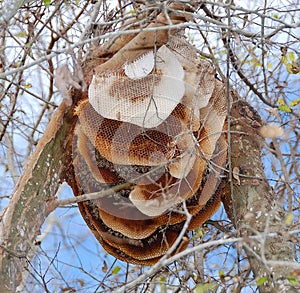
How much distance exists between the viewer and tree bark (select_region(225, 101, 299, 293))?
156 centimetres

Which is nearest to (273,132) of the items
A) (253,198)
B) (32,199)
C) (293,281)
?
(253,198)

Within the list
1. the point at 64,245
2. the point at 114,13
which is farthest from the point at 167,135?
the point at 64,245

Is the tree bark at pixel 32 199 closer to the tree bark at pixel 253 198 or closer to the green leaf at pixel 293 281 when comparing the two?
the tree bark at pixel 253 198

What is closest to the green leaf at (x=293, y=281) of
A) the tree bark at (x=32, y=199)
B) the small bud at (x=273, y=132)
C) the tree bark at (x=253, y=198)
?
the tree bark at (x=253, y=198)

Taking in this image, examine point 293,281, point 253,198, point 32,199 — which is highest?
point 253,198

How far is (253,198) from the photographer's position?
70.5 inches

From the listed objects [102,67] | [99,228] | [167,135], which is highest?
[102,67]

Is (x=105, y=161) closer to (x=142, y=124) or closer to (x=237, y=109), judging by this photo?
(x=142, y=124)

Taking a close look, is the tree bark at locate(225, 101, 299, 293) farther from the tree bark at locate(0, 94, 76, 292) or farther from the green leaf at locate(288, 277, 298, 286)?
the tree bark at locate(0, 94, 76, 292)

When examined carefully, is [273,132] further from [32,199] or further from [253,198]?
[32,199]

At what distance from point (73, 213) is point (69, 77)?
1703 mm

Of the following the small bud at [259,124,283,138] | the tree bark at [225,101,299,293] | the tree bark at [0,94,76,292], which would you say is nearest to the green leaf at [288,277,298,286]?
the tree bark at [225,101,299,293]

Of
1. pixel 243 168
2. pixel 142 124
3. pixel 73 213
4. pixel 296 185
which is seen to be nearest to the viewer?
pixel 142 124

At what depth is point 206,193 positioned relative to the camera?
1714mm
